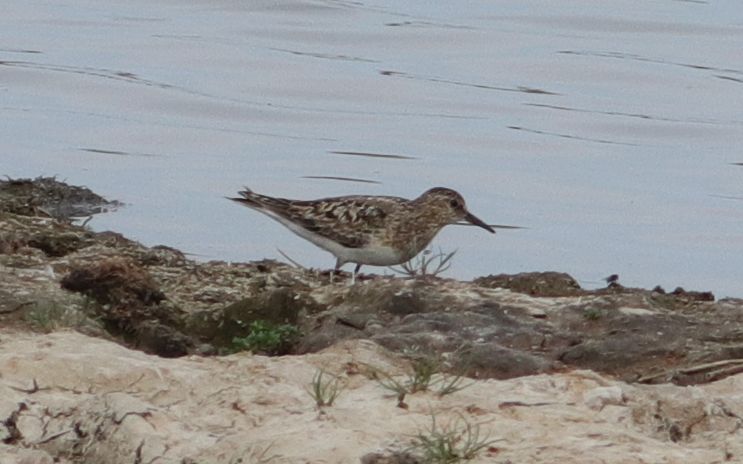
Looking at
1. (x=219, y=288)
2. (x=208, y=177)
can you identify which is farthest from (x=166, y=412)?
(x=208, y=177)

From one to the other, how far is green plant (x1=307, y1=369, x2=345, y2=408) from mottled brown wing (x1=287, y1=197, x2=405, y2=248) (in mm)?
5064

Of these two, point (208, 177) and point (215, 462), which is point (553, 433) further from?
point (208, 177)

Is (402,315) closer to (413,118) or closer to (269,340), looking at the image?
(269,340)

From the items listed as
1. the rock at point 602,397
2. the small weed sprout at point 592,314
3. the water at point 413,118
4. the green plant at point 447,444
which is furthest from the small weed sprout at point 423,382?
the water at point 413,118

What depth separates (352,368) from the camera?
7.30 m

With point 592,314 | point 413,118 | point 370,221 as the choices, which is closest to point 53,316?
point 592,314

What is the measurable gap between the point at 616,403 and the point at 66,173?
10.3m

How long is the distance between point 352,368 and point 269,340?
187 cm

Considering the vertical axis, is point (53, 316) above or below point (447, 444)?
below

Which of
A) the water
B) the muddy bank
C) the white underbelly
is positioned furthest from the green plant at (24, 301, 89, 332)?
the water

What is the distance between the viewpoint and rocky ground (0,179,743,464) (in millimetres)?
6629

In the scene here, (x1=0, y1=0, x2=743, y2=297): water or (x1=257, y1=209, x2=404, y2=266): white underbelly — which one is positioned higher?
(x1=257, y1=209, x2=404, y2=266): white underbelly

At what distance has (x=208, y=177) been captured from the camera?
16.8 m

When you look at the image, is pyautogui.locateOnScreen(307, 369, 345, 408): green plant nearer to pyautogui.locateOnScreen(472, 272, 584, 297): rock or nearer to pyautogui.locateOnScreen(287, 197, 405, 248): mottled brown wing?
pyautogui.locateOnScreen(472, 272, 584, 297): rock
